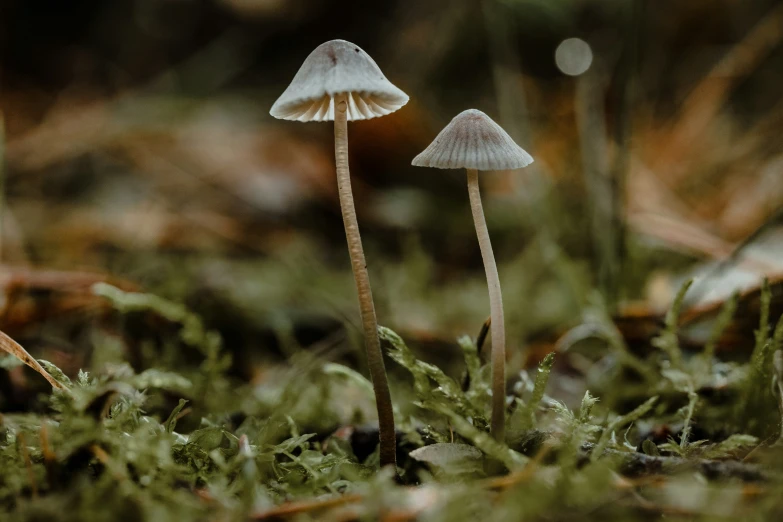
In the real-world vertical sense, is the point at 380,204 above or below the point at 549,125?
below

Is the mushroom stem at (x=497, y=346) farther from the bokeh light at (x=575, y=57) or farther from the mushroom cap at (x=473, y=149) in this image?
the bokeh light at (x=575, y=57)

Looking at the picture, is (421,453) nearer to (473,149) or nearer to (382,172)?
(473,149)

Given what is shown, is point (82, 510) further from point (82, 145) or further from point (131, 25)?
point (131, 25)

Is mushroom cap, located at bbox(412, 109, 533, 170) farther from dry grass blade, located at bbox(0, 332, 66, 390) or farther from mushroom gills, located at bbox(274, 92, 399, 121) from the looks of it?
dry grass blade, located at bbox(0, 332, 66, 390)

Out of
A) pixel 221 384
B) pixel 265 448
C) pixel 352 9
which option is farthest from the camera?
pixel 352 9

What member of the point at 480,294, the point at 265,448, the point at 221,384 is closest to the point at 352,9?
the point at 480,294

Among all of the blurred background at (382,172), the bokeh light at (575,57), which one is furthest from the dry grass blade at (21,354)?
the bokeh light at (575,57)
